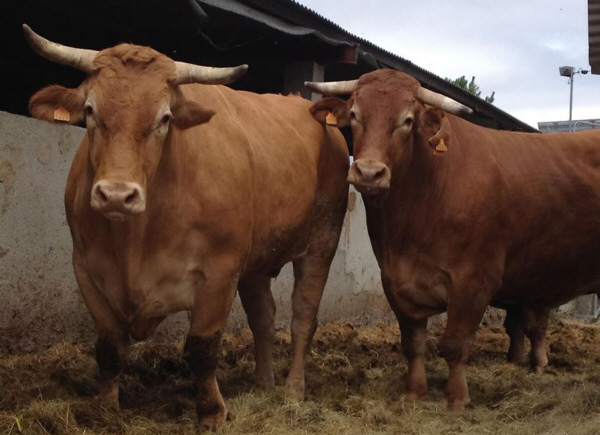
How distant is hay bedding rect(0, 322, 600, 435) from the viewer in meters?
4.00

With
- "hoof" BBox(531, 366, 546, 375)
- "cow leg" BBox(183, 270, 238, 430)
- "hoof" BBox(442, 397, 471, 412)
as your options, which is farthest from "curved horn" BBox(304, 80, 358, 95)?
"hoof" BBox(531, 366, 546, 375)

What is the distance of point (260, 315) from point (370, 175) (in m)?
1.39

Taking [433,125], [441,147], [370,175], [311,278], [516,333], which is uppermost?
[433,125]

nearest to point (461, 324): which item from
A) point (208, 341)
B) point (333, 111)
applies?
point (333, 111)

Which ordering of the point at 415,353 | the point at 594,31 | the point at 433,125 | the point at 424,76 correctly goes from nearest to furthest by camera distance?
the point at 433,125
the point at 415,353
the point at 594,31
the point at 424,76

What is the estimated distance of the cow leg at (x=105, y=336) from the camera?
13.9ft

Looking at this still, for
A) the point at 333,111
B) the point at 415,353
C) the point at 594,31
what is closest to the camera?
the point at 415,353

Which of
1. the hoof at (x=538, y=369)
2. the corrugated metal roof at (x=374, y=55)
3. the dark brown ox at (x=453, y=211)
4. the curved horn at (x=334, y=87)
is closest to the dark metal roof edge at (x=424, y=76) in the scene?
the corrugated metal roof at (x=374, y=55)

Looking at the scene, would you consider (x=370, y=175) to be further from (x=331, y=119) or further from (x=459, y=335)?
(x=459, y=335)

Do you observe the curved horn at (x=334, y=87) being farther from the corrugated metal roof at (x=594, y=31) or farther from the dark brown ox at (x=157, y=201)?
the corrugated metal roof at (x=594, y=31)

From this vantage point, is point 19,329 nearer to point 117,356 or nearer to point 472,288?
point 117,356

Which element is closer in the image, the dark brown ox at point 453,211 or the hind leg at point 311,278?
the dark brown ox at point 453,211

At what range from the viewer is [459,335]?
5.27 m

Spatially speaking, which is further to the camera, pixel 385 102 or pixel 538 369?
pixel 538 369
